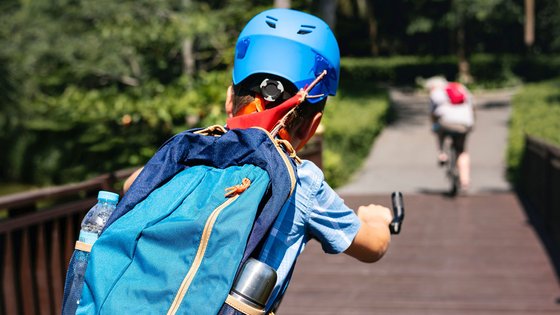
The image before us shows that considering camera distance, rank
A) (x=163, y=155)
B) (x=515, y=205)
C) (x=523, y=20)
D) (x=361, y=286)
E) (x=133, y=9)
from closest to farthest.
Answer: (x=163, y=155)
(x=361, y=286)
(x=515, y=205)
(x=133, y=9)
(x=523, y=20)

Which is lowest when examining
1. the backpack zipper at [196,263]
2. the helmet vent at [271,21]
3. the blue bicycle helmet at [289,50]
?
the backpack zipper at [196,263]

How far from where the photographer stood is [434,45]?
49.2 meters

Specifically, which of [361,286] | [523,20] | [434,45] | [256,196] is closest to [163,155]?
[256,196]

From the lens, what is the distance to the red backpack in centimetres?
1332

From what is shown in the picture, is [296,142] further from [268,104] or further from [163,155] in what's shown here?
[163,155]

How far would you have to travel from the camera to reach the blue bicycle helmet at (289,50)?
8.39ft

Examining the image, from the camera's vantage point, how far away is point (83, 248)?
2.38 meters

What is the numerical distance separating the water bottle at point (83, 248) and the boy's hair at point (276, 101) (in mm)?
404

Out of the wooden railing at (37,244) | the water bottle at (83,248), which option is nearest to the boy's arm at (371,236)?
the water bottle at (83,248)

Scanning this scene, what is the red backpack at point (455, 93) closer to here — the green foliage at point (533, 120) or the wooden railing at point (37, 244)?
the green foliage at point (533, 120)

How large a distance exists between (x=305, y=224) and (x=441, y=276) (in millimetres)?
6163

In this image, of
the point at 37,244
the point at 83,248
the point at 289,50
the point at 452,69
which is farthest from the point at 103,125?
the point at 452,69

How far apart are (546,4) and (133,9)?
32545 mm

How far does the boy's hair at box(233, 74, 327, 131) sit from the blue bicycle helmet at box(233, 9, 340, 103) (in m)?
0.02
